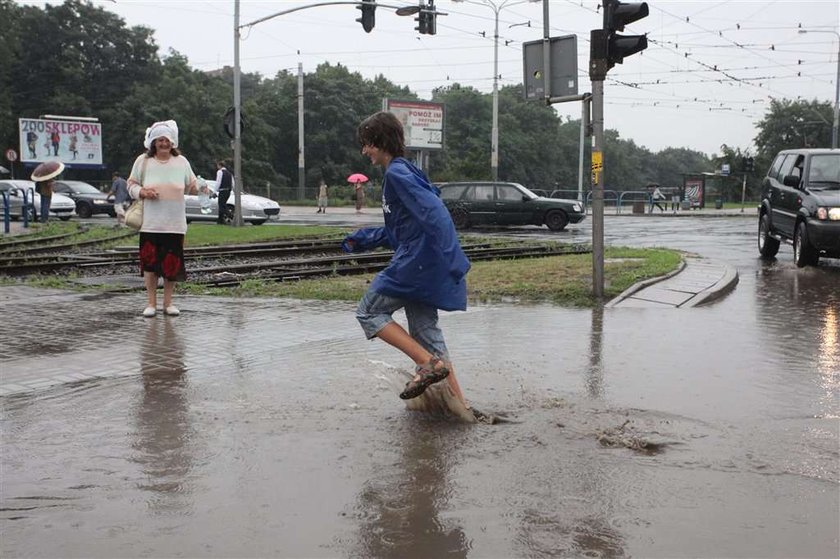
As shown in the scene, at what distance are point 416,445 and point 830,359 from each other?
3832mm

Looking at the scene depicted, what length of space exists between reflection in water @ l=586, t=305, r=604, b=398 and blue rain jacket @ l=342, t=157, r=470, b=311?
1340 millimetres

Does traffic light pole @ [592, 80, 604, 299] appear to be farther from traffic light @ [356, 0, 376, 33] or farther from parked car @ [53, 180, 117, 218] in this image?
parked car @ [53, 180, 117, 218]

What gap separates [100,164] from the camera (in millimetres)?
54062

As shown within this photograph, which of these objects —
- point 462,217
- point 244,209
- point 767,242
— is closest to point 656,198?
point 462,217

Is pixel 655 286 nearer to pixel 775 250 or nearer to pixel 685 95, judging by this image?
pixel 775 250

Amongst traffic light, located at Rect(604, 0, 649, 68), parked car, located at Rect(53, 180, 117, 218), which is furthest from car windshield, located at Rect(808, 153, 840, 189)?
parked car, located at Rect(53, 180, 117, 218)

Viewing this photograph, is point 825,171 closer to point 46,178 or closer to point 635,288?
point 635,288

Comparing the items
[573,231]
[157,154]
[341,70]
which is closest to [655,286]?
[157,154]

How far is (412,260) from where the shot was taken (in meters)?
4.64

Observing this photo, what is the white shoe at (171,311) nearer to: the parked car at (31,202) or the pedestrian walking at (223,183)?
the pedestrian walking at (223,183)

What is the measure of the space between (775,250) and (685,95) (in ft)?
144

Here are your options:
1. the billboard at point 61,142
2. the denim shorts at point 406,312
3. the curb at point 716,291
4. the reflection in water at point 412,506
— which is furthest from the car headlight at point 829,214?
the billboard at point 61,142

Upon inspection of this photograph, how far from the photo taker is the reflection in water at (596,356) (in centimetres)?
561

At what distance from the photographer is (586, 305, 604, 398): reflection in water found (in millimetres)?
5609
